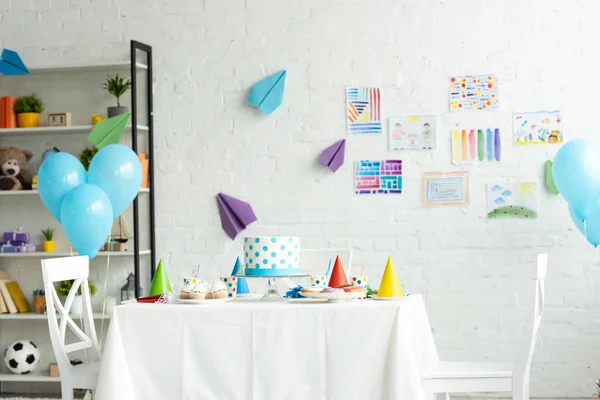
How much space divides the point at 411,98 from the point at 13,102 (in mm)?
2315

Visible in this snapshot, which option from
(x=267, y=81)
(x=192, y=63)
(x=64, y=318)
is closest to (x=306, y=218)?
(x=267, y=81)

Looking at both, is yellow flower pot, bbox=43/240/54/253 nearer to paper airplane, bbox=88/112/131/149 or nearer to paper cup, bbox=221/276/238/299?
paper airplane, bbox=88/112/131/149

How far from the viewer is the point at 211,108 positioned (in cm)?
484

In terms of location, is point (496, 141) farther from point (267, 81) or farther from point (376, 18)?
point (267, 81)

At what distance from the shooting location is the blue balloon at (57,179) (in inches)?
156

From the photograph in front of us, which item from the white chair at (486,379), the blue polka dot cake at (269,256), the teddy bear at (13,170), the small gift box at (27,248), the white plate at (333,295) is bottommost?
the white chair at (486,379)

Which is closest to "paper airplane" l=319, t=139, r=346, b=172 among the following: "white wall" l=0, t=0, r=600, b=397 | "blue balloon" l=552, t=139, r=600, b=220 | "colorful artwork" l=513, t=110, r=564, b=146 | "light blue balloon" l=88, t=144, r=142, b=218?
"white wall" l=0, t=0, r=600, b=397

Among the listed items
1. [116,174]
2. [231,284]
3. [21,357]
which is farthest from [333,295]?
[21,357]

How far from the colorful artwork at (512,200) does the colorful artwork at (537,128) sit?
24cm

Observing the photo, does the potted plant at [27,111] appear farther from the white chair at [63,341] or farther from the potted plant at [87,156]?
the white chair at [63,341]

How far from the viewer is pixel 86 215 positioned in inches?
147

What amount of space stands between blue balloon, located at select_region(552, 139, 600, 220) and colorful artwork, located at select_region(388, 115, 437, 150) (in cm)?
83

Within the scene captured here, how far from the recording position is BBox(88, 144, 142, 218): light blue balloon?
4.02m

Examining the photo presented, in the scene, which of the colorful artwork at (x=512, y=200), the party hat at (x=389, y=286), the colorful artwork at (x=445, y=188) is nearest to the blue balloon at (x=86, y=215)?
the party hat at (x=389, y=286)
